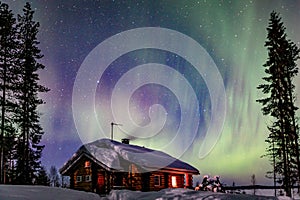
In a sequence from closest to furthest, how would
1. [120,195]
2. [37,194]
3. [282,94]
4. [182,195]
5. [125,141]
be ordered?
[182,195], [37,194], [120,195], [282,94], [125,141]

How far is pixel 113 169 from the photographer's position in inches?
1083

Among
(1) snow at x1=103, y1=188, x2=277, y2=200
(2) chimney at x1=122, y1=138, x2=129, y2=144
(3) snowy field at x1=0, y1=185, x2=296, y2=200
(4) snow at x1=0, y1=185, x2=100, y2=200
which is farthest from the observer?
(2) chimney at x1=122, y1=138, x2=129, y2=144

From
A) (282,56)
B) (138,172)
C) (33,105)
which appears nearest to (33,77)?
(33,105)

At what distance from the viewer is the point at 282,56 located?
1088 inches

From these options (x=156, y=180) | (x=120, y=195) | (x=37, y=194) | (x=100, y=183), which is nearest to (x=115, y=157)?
(x=100, y=183)

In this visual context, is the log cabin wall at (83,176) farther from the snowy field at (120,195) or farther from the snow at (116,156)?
the snowy field at (120,195)

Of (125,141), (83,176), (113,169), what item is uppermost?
(125,141)

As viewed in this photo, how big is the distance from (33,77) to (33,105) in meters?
2.77

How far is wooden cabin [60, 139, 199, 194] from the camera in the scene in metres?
28.7

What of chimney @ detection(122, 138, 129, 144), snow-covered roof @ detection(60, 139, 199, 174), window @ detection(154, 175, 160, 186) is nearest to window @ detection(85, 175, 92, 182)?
snow-covered roof @ detection(60, 139, 199, 174)

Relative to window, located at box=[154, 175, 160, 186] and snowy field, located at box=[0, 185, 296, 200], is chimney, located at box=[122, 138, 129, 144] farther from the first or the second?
snowy field, located at box=[0, 185, 296, 200]

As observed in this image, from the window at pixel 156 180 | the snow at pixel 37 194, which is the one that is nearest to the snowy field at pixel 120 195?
the snow at pixel 37 194

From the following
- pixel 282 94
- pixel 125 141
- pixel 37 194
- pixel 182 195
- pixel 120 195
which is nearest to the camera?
pixel 182 195

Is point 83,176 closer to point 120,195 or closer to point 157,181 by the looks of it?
point 157,181
